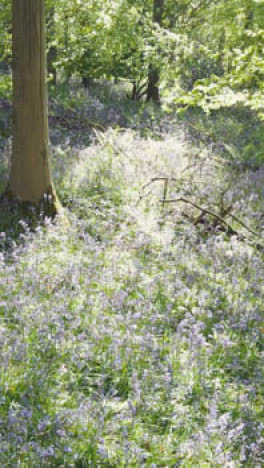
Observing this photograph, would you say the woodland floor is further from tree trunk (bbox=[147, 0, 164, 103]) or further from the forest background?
tree trunk (bbox=[147, 0, 164, 103])

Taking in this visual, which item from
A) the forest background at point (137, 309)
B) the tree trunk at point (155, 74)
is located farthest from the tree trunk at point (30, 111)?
the tree trunk at point (155, 74)

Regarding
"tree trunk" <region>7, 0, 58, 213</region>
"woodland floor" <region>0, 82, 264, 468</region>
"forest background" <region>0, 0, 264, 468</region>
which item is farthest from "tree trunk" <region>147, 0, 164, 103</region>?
"tree trunk" <region>7, 0, 58, 213</region>

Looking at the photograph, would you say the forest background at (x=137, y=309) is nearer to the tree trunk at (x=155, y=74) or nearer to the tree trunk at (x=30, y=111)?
A: the tree trunk at (x=30, y=111)

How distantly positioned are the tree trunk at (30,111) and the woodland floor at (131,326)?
0.47 metres

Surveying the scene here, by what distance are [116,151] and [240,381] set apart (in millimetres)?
6142

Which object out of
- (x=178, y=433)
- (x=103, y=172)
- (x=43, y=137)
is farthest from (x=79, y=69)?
(x=178, y=433)

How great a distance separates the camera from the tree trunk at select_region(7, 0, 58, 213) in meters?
6.55

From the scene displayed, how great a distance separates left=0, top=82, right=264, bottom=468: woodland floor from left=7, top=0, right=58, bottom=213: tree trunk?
474 millimetres

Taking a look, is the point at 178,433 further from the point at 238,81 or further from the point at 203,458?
the point at 238,81

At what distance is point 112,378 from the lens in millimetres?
4344

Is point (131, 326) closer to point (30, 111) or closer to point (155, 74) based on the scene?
point (30, 111)

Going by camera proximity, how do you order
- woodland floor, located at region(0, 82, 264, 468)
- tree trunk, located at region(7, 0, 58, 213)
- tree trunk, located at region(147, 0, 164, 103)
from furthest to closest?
tree trunk, located at region(147, 0, 164, 103) → tree trunk, located at region(7, 0, 58, 213) → woodland floor, located at region(0, 82, 264, 468)

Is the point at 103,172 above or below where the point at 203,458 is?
above

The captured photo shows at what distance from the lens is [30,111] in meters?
6.86
